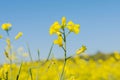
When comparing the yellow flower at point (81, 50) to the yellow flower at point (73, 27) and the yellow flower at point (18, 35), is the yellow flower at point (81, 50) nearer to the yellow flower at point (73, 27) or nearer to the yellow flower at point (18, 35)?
the yellow flower at point (73, 27)

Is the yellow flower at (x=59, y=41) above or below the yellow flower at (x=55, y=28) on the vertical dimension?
below

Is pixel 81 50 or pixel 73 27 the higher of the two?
pixel 73 27

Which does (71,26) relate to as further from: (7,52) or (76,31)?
(7,52)

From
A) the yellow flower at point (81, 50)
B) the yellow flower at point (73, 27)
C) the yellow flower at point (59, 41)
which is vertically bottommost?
the yellow flower at point (81, 50)

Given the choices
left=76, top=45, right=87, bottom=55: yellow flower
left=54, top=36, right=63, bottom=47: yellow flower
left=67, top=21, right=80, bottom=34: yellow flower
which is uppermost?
left=67, top=21, right=80, bottom=34: yellow flower

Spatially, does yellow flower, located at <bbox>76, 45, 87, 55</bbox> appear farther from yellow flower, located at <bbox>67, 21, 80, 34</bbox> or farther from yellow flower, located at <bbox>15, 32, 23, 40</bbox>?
yellow flower, located at <bbox>15, 32, 23, 40</bbox>

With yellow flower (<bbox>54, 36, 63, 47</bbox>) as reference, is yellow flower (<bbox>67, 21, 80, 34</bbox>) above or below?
above

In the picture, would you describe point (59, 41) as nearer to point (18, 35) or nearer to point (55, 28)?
point (55, 28)

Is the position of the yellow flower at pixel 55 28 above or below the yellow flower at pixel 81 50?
above

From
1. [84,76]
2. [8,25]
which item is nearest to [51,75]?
[84,76]

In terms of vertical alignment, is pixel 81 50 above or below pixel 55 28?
below

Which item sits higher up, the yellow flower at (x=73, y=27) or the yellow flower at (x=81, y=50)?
the yellow flower at (x=73, y=27)

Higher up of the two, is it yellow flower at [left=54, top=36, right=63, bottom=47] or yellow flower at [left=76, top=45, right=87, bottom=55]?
yellow flower at [left=54, top=36, right=63, bottom=47]

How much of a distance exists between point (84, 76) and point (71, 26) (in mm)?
8702
